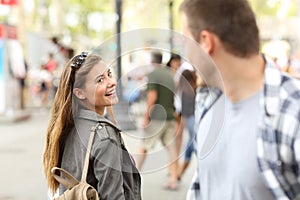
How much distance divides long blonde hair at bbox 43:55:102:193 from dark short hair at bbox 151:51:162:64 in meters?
0.31

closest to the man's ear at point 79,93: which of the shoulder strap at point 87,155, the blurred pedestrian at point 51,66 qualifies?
the shoulder strap at point 87,155

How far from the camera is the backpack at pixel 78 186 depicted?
7.08 ft

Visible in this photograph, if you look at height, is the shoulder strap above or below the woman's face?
below

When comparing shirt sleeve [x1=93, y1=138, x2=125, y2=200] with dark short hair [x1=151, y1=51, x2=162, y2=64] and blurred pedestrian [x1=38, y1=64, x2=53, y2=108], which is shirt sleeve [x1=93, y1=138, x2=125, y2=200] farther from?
blurred pedestrian [x1=38, y1=64, x2=53, y2=108]

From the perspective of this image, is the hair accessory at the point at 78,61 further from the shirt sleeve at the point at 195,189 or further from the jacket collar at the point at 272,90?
the jacket collar at the point at 272,90

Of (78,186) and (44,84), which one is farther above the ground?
(78,186)

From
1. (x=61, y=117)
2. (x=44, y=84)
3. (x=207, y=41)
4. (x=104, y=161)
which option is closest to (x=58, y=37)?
(x=44, y=84)

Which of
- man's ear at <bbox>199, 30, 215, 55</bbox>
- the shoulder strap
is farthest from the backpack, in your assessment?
man's ear at <bbox>199, 30, 215, 55</bbox>

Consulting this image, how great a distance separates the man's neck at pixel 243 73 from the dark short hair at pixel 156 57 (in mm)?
243

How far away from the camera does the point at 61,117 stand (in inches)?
94.3

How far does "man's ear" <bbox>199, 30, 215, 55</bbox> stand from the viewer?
5.96 ft

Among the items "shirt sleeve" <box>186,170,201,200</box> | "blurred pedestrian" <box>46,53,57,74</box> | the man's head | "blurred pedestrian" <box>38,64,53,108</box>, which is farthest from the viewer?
"blurred pedestrian" <box>46,53,57,74</box>

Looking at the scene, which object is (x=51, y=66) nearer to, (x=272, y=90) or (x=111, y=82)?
(x=111, y=82)

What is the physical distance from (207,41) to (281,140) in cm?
39
